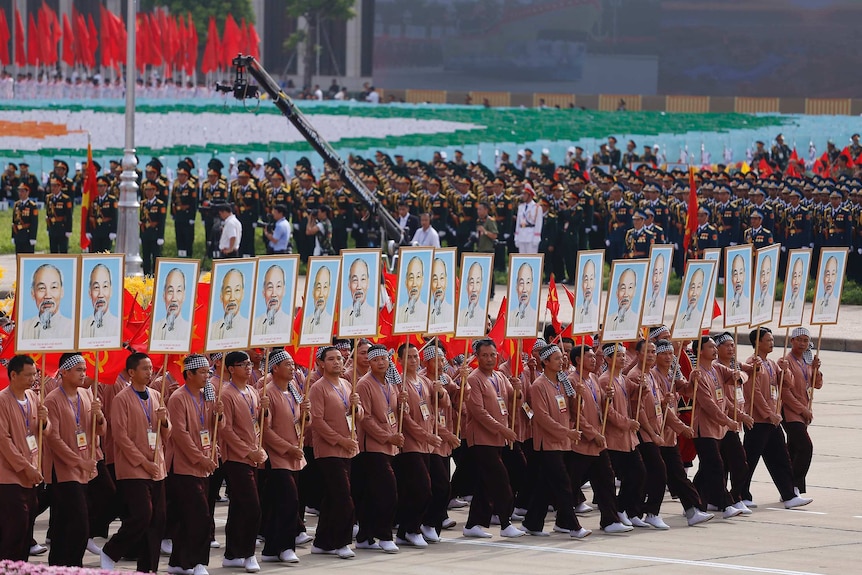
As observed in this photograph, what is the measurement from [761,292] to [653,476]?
6.24 ft

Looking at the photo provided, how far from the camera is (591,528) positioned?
12.6 m

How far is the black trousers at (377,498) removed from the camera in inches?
461

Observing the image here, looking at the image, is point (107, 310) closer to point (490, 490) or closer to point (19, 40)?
point (490, 490)

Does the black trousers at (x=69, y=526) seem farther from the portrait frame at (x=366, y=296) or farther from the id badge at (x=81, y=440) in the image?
the portrait frame at (x=366, y=296)

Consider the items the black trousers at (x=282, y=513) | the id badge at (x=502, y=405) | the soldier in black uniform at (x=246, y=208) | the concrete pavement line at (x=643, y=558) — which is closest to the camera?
the concrete pavement line at (x=643, y=558)

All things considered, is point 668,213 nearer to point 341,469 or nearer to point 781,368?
point 781,368

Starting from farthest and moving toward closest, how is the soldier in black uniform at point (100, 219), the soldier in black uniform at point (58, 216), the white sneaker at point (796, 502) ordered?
the soldier in black uniform at point (58, 216) < the soldier in black uniform at point (100, 219) < the white sneaker at point (796, 502)

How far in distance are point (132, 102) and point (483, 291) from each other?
35.6 ft

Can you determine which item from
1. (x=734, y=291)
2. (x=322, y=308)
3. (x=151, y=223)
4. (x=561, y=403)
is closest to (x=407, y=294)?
(x=322, y=308)

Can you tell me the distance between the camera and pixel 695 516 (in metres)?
12.8

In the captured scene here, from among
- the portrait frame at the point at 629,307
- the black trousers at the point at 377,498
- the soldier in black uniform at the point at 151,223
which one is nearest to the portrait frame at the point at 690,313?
the portrait frame at the point at 629,307

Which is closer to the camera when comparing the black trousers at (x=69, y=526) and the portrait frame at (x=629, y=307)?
the black trousers at (x=69, y=526)

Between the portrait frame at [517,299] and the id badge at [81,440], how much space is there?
10.9ft

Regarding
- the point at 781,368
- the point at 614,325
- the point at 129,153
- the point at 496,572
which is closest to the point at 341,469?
the point at 496,572
